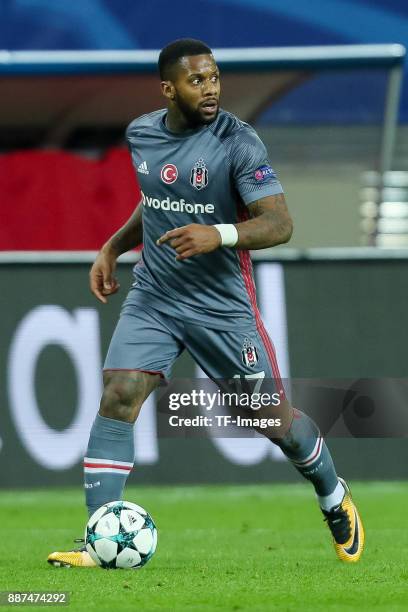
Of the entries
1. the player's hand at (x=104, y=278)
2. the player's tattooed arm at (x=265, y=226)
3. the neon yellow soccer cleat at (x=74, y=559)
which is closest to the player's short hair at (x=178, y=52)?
the player's tattooed arm at (x=265, y=226)

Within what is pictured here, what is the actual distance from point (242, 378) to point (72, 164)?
7.68 m

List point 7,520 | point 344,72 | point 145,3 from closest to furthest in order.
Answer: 1. point 7,520
2. point 344,72
3. point 145,3

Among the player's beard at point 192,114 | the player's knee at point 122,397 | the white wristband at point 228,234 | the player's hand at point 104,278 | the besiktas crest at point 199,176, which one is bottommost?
the player's knee at point 122,397

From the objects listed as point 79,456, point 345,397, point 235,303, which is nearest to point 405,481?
point 345,397

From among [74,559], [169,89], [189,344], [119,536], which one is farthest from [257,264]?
[119,536]

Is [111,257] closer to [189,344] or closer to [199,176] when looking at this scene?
[189,344]

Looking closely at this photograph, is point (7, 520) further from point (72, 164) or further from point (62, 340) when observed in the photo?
point (72, 164)

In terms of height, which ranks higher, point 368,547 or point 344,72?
point 344,72

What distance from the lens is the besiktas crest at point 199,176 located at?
6.19m

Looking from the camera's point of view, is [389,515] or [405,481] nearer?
[389,515]

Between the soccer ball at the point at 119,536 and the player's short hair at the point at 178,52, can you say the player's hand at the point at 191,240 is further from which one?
the soccer ball at the point at 119,536

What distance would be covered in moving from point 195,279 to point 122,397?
65cm

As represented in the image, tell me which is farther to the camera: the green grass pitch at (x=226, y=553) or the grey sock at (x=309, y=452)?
the grey sock at (x=309, y=452)

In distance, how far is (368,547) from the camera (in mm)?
7188
